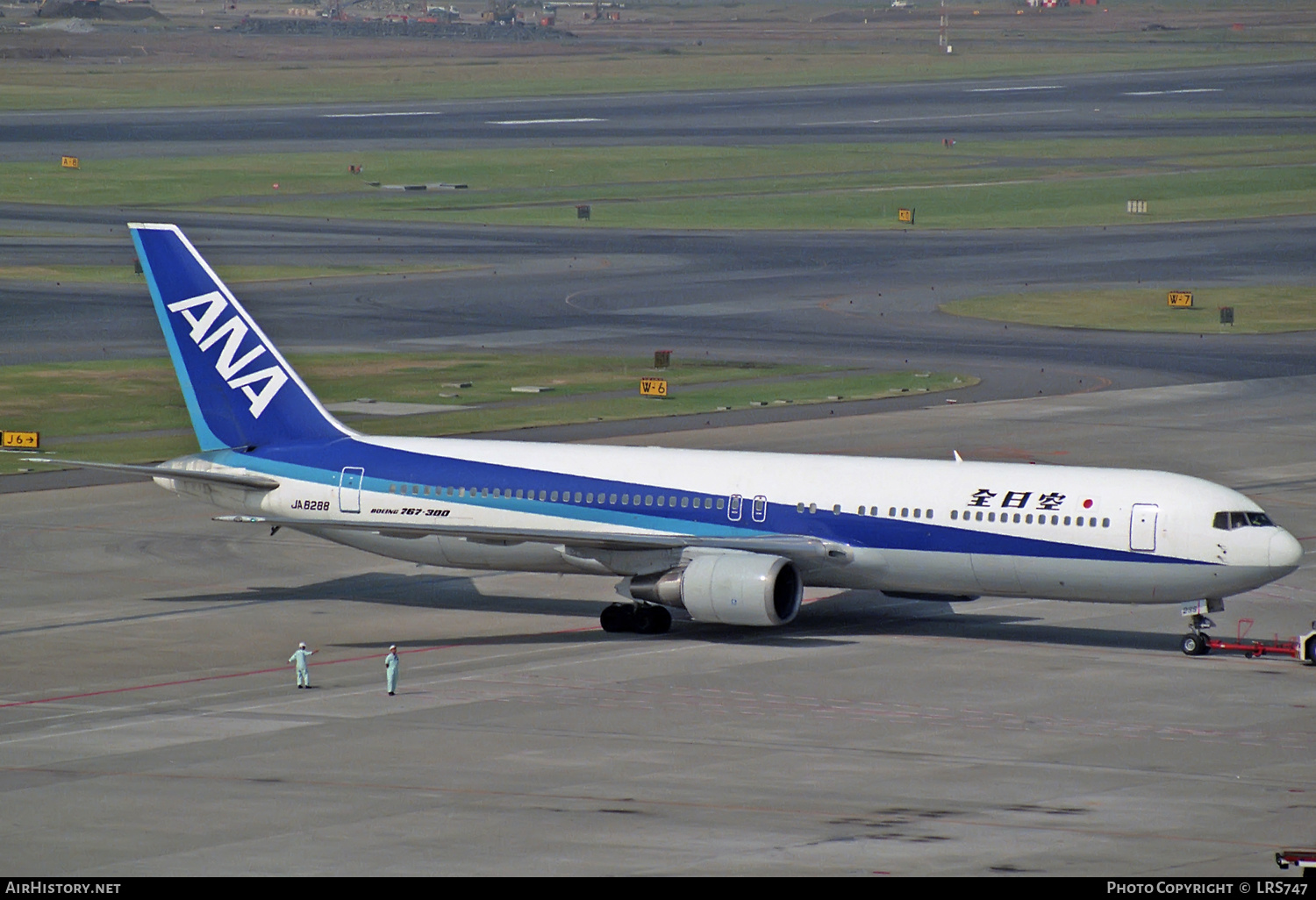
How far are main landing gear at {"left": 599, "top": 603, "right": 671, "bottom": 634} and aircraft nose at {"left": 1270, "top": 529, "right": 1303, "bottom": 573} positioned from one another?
14.8 meters

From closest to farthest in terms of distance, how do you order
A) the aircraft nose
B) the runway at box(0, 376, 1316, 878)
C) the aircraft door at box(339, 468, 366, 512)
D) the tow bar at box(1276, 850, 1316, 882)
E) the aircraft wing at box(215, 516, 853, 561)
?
the tow bar at box(1276, 850, 1316, 882) < the runway at box(0, 376, 1316, 878) < the aircraft nose < the aircraft wing at box(215, 516, 853, 561) < the aircraft door at box(339, 468, 366, 512)

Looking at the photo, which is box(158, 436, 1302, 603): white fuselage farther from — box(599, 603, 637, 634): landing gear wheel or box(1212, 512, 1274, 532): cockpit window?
box(599, 603, 637, 634): landing gear wheel

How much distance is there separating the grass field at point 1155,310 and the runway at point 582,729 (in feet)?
189

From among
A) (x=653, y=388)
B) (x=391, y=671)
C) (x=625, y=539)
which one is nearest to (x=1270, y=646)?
(x=625, y=539)

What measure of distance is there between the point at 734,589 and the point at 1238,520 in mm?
11944

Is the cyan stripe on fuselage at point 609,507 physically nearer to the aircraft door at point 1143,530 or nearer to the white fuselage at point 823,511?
the white fuselage at point 823,511

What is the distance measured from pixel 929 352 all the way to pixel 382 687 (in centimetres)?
6395

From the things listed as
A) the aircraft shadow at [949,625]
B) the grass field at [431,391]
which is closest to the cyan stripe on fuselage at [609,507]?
the aircraft shadow at [949,625]

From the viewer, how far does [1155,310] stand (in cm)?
12212

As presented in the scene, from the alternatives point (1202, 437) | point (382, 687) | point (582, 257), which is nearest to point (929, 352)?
point (1202, 437)

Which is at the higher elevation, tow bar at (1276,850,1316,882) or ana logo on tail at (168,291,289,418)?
ana logo on tail at (168,291,289,418)

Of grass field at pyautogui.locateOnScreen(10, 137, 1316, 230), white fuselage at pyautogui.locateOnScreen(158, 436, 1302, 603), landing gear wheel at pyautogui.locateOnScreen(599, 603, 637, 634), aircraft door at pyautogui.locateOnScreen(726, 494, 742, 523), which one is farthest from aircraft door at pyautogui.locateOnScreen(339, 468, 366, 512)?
grass field at pyautogui.locateOnScreen(10, 137, 1316, 230)

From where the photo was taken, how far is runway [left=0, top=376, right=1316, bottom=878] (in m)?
33.8

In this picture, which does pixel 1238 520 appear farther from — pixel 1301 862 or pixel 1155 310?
pixel 1155 310
